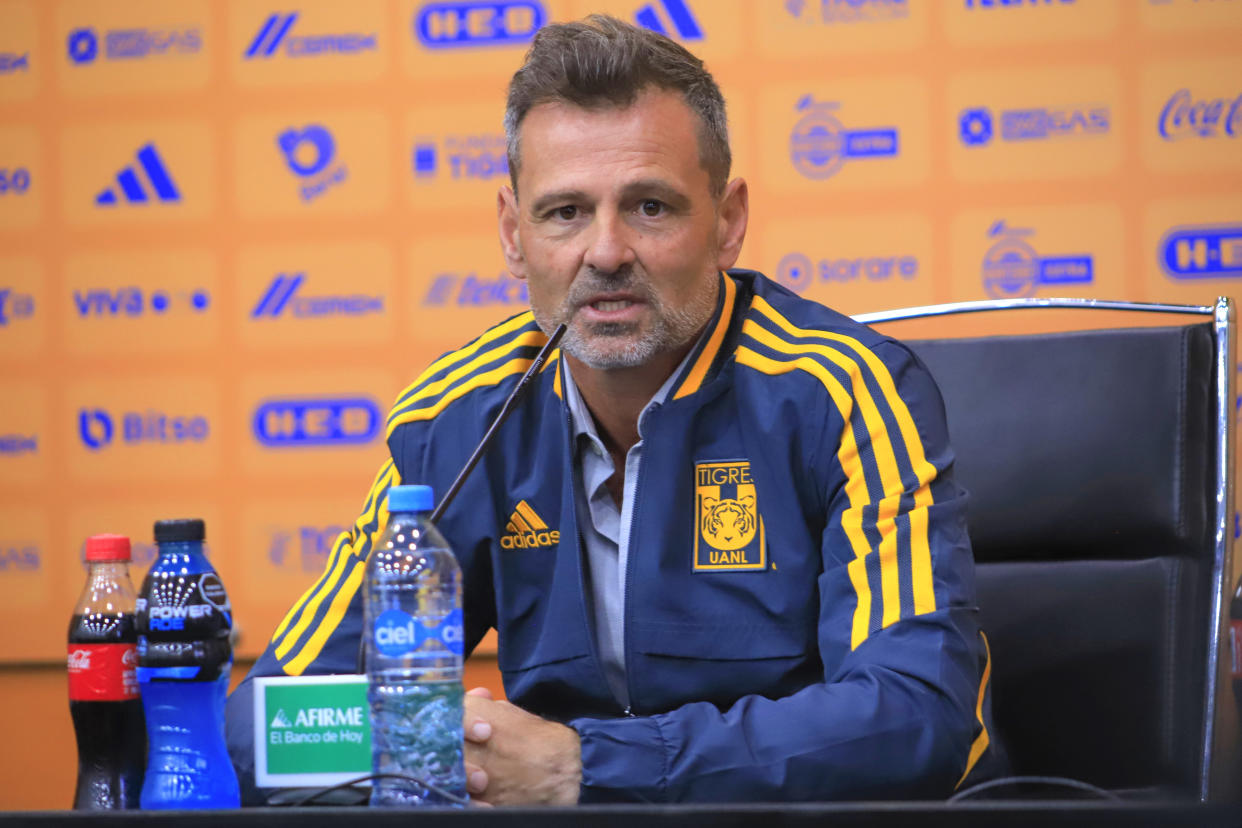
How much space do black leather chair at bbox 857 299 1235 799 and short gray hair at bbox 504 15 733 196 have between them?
415 millimetres

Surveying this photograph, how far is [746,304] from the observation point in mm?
1507

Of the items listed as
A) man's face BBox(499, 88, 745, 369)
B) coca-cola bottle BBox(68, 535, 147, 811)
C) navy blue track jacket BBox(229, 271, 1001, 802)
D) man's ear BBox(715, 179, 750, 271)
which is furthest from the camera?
man's ear BBox(715, 179, 750, 271)

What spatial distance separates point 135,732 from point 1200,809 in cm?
75

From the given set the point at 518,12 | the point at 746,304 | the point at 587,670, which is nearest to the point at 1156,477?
the point at 746,304

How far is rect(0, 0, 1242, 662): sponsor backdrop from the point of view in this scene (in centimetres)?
228

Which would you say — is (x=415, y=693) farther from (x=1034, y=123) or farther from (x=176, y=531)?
(x=1034, y=123)

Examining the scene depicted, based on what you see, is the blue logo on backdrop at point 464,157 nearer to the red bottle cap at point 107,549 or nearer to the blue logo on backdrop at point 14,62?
the blue logo on backdrop at point 14,62

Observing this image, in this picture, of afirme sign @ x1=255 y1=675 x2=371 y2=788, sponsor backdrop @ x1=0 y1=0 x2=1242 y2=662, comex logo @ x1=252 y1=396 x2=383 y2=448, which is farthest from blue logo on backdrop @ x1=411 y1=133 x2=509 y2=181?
afirme sign @ x1=255 y1=675 x2=371 y2=788

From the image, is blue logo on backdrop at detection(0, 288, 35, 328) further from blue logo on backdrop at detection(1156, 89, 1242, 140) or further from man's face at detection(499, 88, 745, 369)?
blue logo on backdrop at detection(1156, 89, 1242, 140)

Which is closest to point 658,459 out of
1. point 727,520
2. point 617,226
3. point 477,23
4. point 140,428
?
point 727,520

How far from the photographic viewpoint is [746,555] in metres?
1.32

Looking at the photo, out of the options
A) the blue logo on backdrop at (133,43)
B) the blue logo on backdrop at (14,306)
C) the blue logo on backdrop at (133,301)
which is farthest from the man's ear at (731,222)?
the blue logo on backdrop at (14,306)

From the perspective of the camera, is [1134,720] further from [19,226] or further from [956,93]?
[19,226]

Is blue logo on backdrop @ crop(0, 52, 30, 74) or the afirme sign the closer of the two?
the afirme sign
